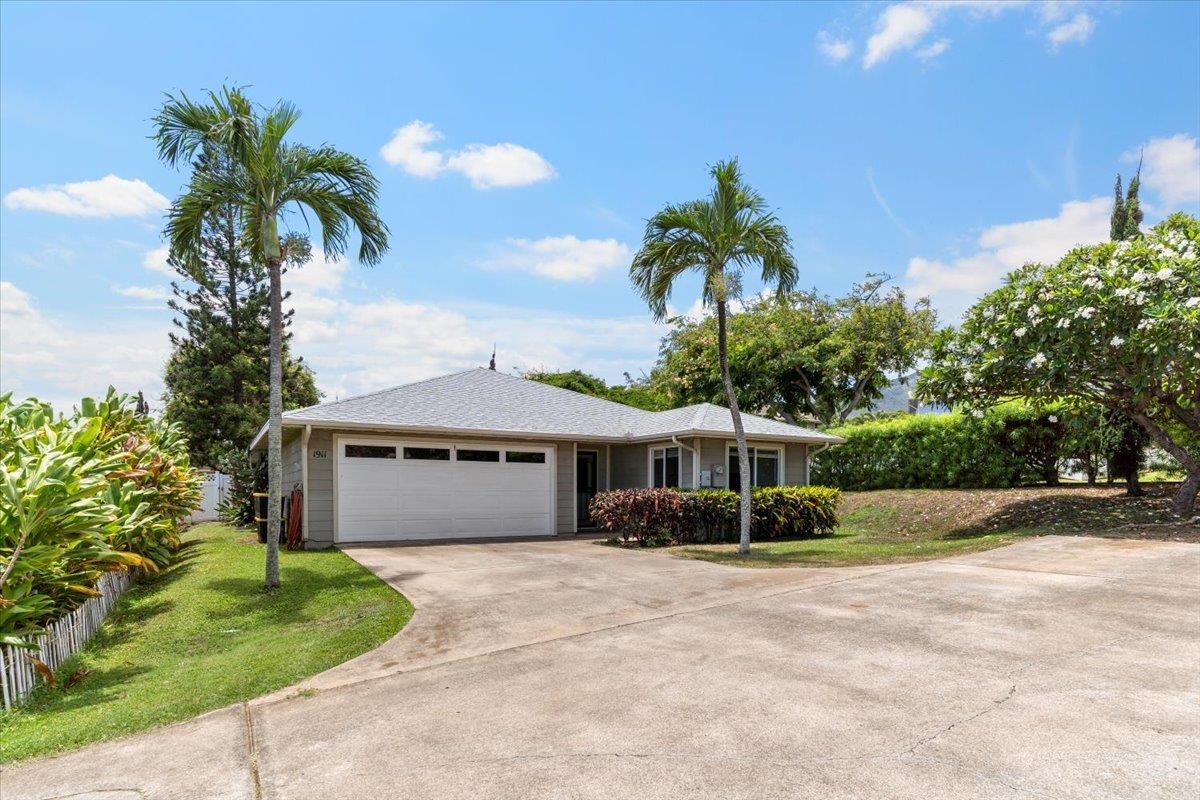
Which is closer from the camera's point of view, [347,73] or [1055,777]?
[1055,777]

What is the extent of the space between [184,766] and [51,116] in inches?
391

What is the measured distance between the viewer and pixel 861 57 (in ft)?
40.2

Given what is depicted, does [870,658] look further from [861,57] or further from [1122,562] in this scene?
[861,57]

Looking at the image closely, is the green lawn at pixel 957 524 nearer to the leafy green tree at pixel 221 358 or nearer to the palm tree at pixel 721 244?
the palm tree at pixel 721 244

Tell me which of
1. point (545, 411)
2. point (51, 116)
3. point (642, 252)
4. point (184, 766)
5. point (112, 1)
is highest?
point (112, 1)

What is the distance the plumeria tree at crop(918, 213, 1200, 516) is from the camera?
35.4 ft

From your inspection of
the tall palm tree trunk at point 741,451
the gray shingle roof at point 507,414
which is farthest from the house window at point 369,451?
the tall palm tree trunk at point 741,451

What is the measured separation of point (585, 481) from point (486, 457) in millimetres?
3862

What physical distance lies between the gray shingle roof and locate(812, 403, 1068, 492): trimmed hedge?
2.35 m

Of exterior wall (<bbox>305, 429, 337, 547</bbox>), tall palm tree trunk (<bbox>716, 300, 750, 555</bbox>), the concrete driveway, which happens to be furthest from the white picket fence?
tall palm tree trunk (<bbox>716, 300, 750, 555</bbox>)

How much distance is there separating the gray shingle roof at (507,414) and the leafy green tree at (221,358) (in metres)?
13.5

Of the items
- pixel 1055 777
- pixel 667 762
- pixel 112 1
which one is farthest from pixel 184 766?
pixel 112 1

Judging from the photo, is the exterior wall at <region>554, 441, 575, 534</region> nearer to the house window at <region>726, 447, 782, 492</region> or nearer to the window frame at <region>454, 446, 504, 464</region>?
the window frame at <region>454, 446, 504, 464</region>

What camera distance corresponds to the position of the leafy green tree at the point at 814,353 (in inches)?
1075
